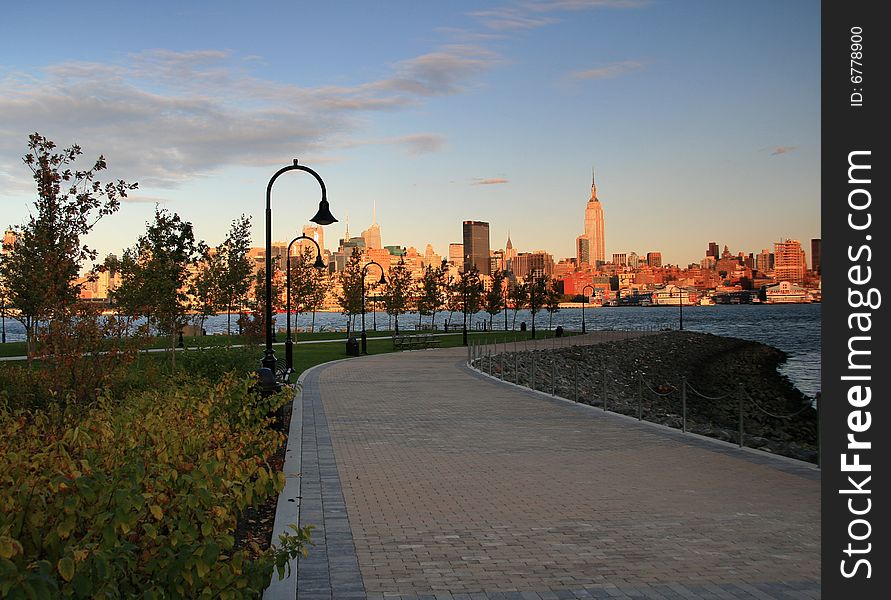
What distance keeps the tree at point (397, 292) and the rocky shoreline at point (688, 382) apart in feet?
73.7

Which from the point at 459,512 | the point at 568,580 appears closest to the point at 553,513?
the point at 459,512

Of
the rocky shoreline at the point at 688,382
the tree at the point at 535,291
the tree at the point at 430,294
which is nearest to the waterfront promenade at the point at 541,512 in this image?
the rocky shoreline at the point at 688,382

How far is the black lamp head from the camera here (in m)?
19.4

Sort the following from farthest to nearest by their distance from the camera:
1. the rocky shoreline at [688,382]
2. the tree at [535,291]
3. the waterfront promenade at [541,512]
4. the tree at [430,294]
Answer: the tree at [535,291] < the tree at [430,294] < the rocky shoreline at [688,382] < the waterfront promenade at [541,512]

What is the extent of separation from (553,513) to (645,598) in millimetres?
2721

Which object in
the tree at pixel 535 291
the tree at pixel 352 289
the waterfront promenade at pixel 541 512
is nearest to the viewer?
the waterfront promenade at pixel 541 512

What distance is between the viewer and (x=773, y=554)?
24.1 ft

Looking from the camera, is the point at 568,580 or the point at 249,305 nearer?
the point at 568,580

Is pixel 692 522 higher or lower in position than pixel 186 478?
lower

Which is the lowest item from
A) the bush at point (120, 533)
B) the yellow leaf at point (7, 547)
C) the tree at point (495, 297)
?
the bush at point (120, 533)

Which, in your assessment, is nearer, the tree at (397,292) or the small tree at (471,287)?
the tree at (397,292)

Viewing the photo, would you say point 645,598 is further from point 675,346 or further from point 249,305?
point 675,346

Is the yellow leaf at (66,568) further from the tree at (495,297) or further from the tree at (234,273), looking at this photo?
the tree at (495,297)

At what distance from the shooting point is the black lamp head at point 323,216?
19.4 meters
